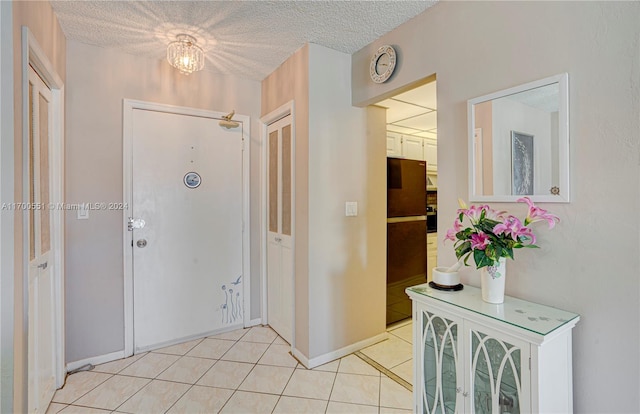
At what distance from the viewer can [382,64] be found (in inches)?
83.3

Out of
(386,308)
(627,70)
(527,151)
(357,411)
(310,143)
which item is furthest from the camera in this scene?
(386,308)

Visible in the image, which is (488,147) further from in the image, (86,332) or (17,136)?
(86,332)

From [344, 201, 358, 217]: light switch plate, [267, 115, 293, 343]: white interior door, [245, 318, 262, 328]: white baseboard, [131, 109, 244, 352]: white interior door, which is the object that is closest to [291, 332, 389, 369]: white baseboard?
[267, 115, 293, 343]: white interior door

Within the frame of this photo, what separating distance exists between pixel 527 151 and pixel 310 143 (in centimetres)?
137

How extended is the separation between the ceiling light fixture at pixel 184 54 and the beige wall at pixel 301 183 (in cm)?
71

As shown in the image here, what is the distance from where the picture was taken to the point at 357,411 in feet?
5.75

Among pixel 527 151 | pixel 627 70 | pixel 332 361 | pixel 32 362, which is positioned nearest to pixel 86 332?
pixel 32 362

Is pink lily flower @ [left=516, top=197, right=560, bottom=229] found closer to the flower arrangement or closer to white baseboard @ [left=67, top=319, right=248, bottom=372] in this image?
the flower arrangement

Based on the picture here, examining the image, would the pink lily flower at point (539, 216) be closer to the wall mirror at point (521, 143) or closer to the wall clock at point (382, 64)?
the wall mirror at point (521, 143)

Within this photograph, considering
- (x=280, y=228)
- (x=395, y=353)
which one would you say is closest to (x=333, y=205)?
(x=280, y=228)

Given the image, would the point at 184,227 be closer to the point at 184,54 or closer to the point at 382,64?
the point at 184,54

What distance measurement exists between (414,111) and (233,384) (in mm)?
2850

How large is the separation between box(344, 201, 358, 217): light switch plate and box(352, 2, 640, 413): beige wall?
3.81ft

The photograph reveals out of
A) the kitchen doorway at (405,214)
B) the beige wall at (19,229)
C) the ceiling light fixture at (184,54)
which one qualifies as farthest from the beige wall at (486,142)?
the beige wall at (19,229)
